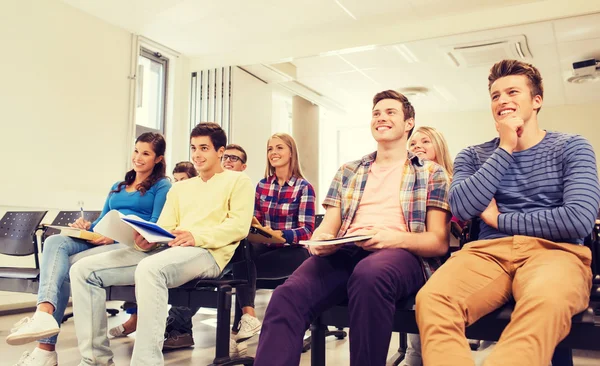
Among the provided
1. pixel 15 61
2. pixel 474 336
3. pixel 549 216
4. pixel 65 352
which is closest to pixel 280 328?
pixel 474 336

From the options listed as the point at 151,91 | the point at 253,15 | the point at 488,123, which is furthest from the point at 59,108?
the point at 488,123

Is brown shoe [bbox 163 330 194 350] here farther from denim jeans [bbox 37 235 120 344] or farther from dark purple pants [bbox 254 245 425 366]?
dark purple pants [bbox 254 245 425 366]

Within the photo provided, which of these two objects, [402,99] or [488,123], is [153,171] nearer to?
[402,99]

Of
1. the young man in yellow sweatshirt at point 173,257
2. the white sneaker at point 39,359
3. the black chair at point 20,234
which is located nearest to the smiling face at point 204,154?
the young man in yellow sweatshirt at point 173,257

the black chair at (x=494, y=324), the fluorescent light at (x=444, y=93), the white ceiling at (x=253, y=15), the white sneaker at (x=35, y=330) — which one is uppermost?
the white ceiling at (x=253, y=15)

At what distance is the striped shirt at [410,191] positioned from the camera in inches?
65.5

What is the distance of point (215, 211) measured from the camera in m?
2.20

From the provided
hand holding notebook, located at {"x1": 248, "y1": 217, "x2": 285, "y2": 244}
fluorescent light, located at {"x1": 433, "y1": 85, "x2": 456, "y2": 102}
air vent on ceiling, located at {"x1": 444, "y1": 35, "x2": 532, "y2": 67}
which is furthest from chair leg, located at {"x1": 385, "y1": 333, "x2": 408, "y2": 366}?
fluorescent light, located at {"x1": 433, "y1": 85, "x2": 456, "y2": 102}

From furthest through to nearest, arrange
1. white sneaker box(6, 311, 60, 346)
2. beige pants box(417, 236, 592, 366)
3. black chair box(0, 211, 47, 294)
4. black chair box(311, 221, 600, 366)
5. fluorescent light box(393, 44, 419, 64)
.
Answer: fluorescent light box(393, 44, 419, 64), black chair box(0, 211, 47, 294), white sneaker box(6, 311, 60, 346), black chair box(311, 221, 600, 366), beige pants box(417, 236, 592, 366)

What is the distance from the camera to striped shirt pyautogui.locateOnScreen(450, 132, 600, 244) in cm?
137

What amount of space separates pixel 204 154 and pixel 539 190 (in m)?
1.47

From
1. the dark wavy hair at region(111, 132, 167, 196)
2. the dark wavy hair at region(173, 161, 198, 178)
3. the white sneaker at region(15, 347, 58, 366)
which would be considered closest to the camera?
the white sneaker at region(15, 347, 58, 366)

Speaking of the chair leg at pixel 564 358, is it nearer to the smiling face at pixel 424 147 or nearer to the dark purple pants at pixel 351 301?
the dark purple pants at pixel 351 301

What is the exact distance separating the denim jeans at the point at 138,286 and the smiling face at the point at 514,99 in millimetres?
1261
